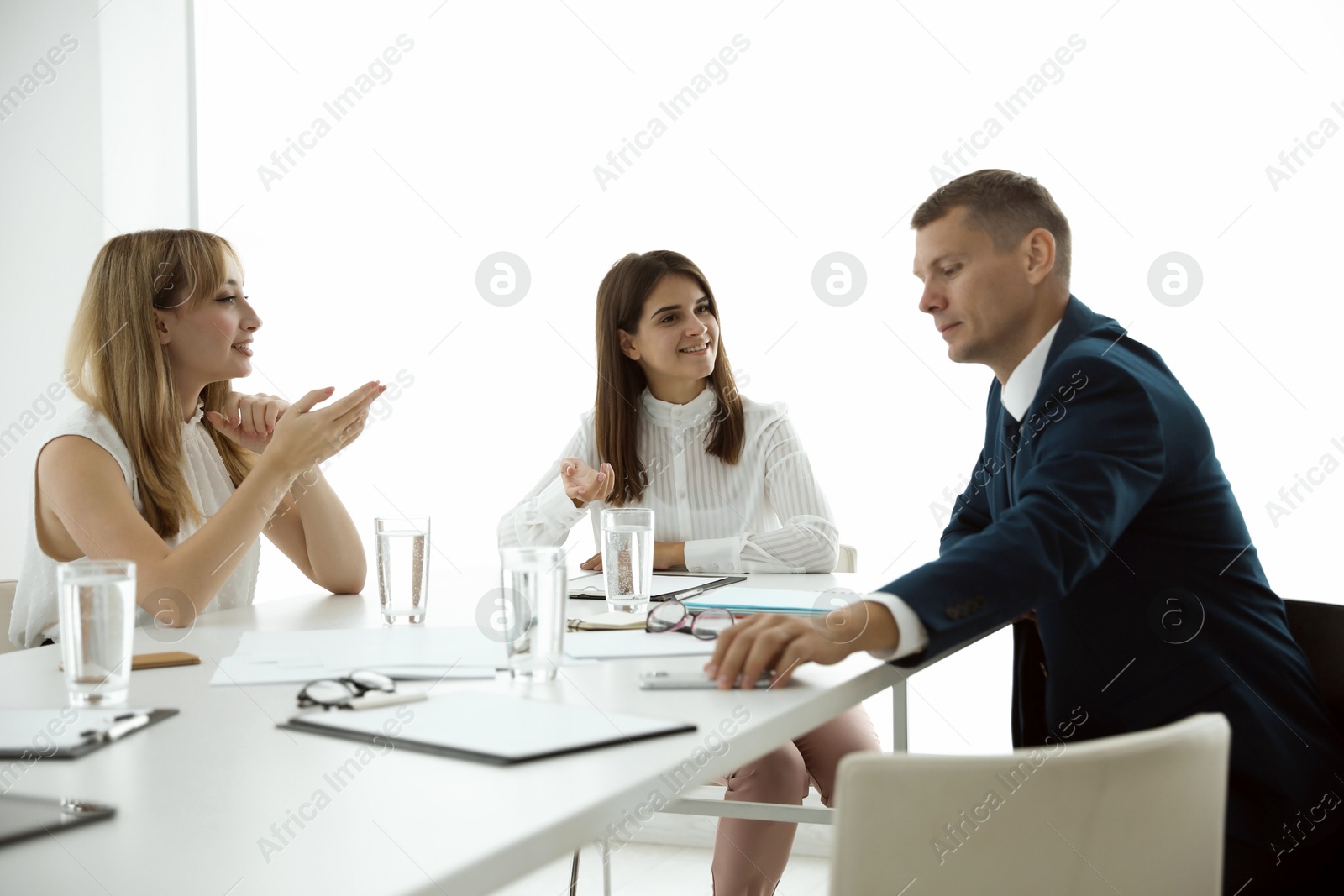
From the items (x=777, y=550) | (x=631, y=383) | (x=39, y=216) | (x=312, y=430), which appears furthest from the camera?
(x=39, y=216)

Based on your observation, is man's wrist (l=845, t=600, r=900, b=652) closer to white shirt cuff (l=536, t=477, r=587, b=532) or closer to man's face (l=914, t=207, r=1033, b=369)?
man's face (l=914, t=207, r=1033, b=369)

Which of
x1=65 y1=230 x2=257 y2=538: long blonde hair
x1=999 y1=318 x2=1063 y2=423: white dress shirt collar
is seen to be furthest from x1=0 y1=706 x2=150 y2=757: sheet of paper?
x1=999 y1=318 x2=1063 y2=423: white dress shirt collar

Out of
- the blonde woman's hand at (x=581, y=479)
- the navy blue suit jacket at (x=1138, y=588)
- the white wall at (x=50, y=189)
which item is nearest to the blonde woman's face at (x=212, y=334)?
the blonde woman's hand at (x=581, y=479)

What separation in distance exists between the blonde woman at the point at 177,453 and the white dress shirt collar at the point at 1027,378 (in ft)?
3.01

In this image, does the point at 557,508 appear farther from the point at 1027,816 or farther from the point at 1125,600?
the point at 1027,816

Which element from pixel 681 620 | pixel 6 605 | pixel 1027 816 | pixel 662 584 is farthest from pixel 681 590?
pixel 6 605

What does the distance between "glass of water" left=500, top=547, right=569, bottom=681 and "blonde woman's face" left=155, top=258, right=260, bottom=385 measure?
42.9 inches

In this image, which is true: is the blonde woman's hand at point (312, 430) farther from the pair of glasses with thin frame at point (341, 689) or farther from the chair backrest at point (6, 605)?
the pair of glasses with thin frame at point (341, 689)

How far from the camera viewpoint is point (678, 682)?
1.03 m

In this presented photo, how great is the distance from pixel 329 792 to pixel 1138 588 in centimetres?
100

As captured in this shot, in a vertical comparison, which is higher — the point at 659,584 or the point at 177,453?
the point at 177,453

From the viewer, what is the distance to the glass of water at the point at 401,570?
4.71 ft

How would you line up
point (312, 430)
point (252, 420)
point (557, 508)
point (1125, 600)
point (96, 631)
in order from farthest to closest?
1. point (557, 508)
2. point (252, 420)
3. point (312, 430)
4. point (1125, 600)
5. point (96, 631)

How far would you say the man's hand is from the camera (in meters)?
1.02
